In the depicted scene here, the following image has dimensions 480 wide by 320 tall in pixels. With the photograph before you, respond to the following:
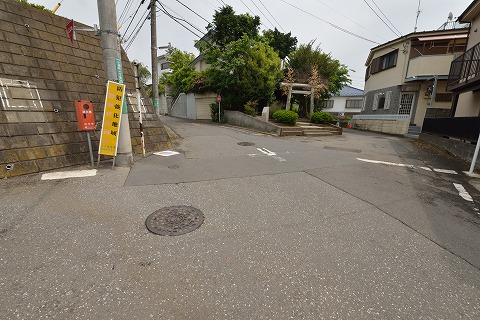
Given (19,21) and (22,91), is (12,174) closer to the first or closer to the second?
(22,91)

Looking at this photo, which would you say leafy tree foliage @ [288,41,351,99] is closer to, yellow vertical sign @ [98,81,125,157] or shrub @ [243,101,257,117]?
shrub @ [243,101,257,117]

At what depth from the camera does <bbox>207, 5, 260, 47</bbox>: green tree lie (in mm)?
19969

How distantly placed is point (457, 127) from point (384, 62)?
1309 centimetres

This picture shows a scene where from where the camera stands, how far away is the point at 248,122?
15.5 metres

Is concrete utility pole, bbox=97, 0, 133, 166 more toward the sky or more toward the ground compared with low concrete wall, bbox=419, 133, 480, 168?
more toward the sky

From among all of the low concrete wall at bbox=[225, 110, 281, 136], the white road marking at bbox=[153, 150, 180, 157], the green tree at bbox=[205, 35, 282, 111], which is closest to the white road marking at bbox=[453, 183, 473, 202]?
the white road marking at bbox=[153, 150, 180, 157]

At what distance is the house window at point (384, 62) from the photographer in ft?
59.7

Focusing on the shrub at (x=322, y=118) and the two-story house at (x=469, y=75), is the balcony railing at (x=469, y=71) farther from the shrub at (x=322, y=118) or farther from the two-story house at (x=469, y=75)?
the shrub at (x=322, y=118)

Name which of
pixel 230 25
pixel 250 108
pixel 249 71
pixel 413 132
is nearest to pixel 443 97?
pixel 413 132

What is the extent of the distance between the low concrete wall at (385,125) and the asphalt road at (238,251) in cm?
1327

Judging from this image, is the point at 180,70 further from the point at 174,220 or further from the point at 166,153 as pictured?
the point at 174,220

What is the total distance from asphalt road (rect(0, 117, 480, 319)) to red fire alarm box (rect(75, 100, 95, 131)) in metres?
1.15

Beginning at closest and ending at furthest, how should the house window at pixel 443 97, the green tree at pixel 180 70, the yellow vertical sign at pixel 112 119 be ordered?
the yellow vertical sign at pixel 112 119
the house window at pixel 443 97
the green tree at pixel 180 70

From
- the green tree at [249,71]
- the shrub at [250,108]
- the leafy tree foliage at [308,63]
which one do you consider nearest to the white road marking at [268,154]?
the shrub at [250,108]
